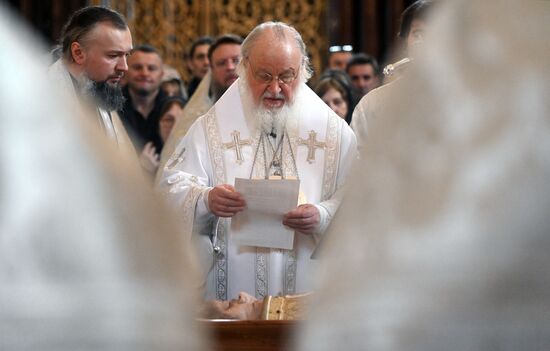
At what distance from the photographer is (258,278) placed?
16.0 feet

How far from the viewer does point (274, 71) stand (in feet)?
16.5

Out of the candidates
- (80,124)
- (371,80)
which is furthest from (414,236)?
(371,80)

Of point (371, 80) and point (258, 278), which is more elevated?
point (371, 80)

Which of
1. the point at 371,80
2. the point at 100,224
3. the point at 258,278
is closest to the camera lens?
the point at 100,224

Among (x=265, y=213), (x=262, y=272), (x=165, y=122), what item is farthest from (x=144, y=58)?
(x=265, y=213)

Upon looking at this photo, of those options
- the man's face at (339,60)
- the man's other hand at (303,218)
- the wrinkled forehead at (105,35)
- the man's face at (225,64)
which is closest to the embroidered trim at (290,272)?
the man's other hand at (303,218)

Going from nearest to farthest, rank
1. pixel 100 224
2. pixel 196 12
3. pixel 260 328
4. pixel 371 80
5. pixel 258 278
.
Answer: pixel 100 224, pixel 260 328, pixel 258 278, pixel 371 80, pixel 196 12

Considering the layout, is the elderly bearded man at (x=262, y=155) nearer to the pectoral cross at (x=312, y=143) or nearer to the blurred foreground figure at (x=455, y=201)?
the pectoral cross at (x=312, y=143)

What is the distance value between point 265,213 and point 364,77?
15.2 feet

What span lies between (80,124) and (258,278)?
13.1 ft

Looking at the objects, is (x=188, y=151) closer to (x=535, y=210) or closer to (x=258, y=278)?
(x=258, y=278)

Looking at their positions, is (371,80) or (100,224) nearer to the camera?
(100,224)

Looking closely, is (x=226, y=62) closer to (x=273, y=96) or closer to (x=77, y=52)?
(x=77, y=52)

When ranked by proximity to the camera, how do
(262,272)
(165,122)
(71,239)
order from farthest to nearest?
(165,122) → (262,272) → (71,239)
